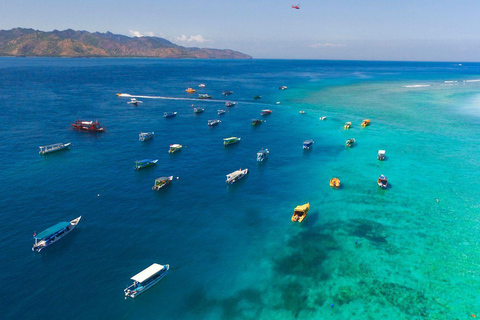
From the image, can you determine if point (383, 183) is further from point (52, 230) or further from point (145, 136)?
point (145, 136)

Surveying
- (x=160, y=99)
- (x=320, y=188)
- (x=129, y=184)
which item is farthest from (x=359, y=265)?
(x=160, y=99)

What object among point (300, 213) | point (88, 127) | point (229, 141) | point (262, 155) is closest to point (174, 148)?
point (229, 141)

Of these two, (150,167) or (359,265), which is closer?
(359,265)

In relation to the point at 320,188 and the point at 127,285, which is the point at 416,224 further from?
the point at 127,285

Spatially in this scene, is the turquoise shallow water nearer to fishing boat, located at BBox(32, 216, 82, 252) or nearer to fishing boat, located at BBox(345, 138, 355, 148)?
fishing boat, located at BBox(32, 216, 82, 252)

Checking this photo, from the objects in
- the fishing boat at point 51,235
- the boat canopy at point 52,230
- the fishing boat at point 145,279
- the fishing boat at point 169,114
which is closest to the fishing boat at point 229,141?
the fishing boat at point 169,114

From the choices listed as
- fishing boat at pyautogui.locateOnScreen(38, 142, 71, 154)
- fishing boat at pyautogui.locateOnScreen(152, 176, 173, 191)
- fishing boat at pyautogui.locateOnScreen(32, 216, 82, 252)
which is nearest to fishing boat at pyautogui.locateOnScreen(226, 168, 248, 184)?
fishing boat at pyautogui.locateOnScreen(152, 176, 173, 191)

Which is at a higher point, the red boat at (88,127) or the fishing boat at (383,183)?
the red boat at (88,127)

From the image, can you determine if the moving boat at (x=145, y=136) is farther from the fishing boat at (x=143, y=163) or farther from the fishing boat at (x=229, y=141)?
the fishing boat at (x=229, y=141)

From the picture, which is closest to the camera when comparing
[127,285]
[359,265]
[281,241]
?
[127,285]
